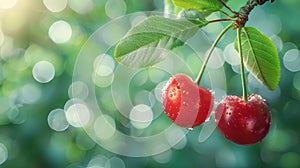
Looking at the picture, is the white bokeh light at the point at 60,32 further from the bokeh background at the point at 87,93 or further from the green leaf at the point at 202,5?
the green leaf at the point at 202,5

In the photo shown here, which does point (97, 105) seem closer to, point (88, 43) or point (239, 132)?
point (88, 43)

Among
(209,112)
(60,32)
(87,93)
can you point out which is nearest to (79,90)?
(87,93)

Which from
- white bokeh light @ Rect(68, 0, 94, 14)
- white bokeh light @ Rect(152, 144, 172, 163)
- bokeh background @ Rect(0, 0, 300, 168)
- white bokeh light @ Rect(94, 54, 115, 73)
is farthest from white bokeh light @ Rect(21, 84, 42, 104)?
white bokeh light @ Rect(152, 144, 172, 163)

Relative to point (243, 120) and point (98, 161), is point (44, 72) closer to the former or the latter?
point (98, 161)

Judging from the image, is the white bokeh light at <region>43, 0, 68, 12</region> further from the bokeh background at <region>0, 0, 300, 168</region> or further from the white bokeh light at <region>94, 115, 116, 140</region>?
the white bokeh light at <region>94, 115, 116, 140</region>

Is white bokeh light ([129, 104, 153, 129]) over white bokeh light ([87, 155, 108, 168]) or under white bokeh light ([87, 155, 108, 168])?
over
